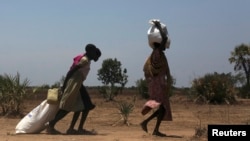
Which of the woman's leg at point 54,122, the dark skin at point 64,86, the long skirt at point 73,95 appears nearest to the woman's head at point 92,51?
the dark skin at point 64,86

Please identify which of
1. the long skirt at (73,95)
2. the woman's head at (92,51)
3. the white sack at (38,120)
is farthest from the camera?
the woman's head at (92,51)

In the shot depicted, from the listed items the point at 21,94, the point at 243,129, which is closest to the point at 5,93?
the point at 21,94

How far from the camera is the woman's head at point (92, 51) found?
11484mm

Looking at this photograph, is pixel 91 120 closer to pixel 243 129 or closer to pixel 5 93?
pixel 5 93

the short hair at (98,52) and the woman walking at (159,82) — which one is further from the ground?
the short hair at (98,52)

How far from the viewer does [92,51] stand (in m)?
11.5

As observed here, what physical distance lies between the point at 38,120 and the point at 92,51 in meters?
1.98

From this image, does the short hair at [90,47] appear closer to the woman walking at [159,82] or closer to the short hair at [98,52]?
the short hair at [98,52]

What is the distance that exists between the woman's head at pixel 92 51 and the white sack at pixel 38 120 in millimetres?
1388

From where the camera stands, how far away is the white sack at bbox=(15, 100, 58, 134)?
1132cm

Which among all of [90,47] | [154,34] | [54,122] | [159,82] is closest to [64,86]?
[54,122]

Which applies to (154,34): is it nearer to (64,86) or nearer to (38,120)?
(64,86)

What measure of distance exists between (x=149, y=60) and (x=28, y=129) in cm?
316

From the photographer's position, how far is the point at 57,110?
11.5m
